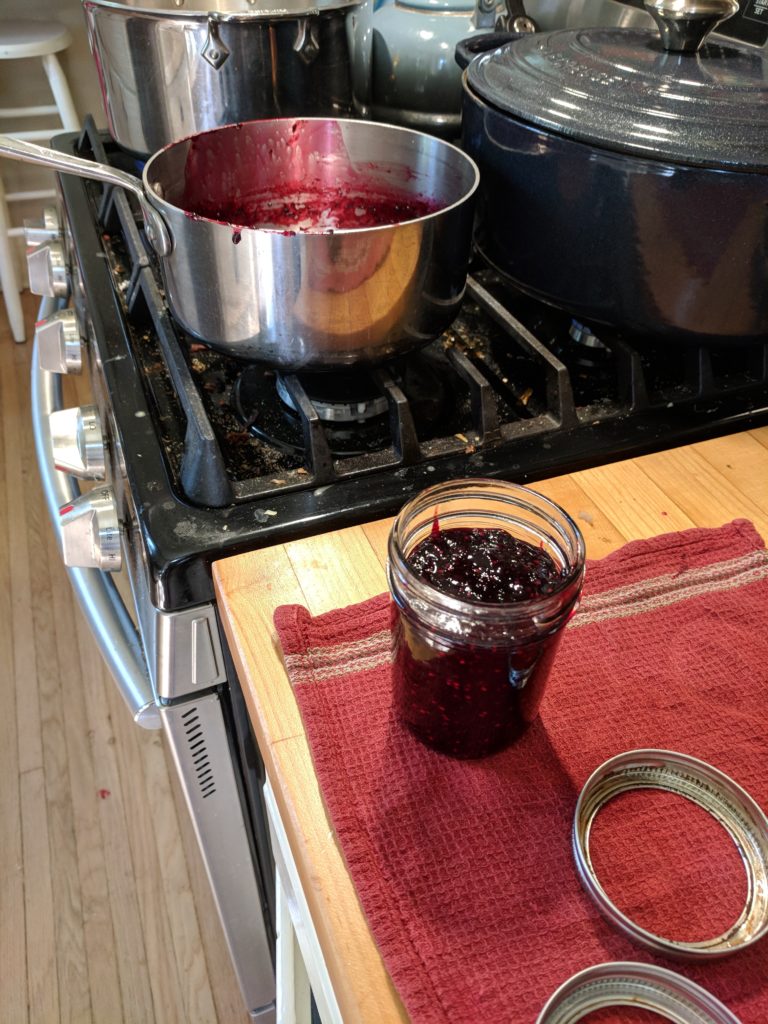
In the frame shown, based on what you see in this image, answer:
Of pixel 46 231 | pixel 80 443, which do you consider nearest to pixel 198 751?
pixel 80 443

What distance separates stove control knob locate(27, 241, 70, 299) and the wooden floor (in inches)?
29.0

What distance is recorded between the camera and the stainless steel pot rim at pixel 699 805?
35 centimetres

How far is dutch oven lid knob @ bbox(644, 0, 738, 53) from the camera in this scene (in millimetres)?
591

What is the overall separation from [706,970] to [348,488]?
349mm

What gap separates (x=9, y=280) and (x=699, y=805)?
2279 millimetres

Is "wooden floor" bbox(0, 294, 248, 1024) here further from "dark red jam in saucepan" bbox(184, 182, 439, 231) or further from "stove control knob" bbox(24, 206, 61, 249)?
"dark red jam in saucepan" bbox(184, 182, 439, 231)

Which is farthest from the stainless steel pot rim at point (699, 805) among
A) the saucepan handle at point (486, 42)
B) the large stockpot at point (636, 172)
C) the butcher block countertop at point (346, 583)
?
the saucepan handle at point (486, 42)

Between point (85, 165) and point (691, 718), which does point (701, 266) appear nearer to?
point (691, 718)

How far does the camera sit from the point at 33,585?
1.61 metres

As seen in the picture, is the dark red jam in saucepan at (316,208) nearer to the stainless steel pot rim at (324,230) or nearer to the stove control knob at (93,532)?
the stainless steel pot rim at (324,230)

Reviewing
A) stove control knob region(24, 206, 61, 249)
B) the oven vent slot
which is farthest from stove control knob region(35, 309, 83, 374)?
the oven vent slot

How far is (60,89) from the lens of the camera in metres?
2.06

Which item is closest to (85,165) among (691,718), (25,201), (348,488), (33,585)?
(348,488)

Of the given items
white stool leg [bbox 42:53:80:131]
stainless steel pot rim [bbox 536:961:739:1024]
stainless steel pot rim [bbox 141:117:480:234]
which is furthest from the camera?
white stool leg [bbox 42:53:80:131]
